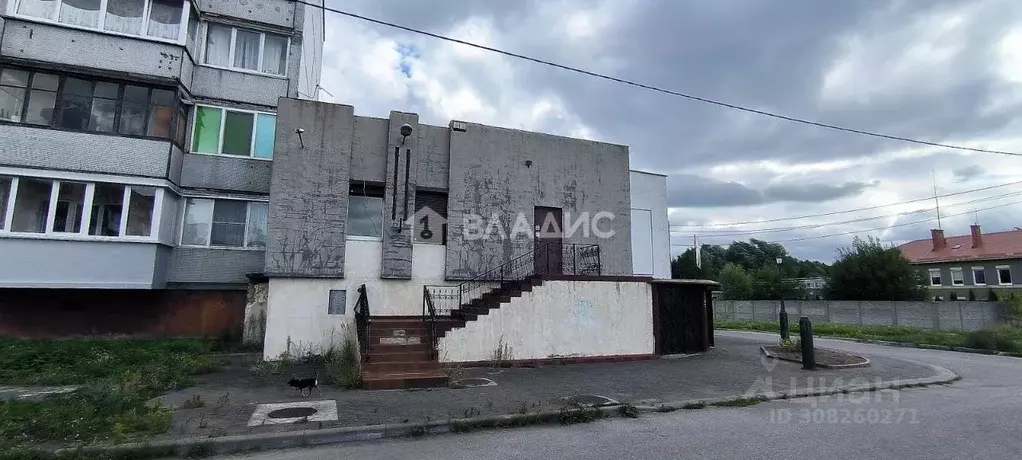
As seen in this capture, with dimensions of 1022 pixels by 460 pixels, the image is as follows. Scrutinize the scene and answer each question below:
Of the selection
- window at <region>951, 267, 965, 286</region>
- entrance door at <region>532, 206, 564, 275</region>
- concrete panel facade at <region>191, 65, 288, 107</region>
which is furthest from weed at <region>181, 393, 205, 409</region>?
window at <region>951, 267, 965, 286</region>

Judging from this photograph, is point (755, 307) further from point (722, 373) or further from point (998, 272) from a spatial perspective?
point (722, 373)

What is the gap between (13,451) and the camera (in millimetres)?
5262

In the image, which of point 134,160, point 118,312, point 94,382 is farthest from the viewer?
point 118,312

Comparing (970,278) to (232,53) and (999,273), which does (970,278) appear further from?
(232,53)

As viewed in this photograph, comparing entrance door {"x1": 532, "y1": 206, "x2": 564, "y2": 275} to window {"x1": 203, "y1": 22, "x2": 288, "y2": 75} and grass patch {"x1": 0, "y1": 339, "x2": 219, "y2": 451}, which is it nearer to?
grass patch {"x1": 0, "y1": 339, "x2": 219, "y2": 451}

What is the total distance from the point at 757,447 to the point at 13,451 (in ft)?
26.9

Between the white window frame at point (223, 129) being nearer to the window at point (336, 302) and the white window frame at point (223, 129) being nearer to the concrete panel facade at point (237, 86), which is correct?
the concrete panel facade at point (237, 86)

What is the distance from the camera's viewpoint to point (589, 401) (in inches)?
326

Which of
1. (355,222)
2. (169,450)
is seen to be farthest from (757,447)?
(355,222)

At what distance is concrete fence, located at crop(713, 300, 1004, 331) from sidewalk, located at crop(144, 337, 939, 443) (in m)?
18.2

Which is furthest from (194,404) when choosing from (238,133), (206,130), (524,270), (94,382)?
(206,130)

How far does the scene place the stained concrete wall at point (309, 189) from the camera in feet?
41.1

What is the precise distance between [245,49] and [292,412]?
12796 mm

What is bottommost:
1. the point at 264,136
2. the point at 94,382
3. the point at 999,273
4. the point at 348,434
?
the point at 348,434
